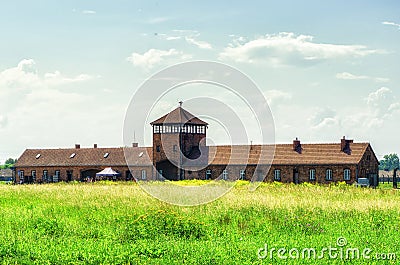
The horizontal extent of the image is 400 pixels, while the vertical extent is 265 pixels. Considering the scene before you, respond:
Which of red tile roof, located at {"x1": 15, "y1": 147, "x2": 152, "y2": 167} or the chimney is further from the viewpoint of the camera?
red tile roof, located at {"x1": 15, "y1": 147, "x2": 152, "y2": 167}

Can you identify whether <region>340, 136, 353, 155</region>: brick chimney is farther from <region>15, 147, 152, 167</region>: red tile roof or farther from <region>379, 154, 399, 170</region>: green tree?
<region>379, 154, 399, 170</region>: green tree

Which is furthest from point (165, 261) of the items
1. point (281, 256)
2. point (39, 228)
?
point (39, 228)

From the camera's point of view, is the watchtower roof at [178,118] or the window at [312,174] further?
the watchtower roof at [178,118]

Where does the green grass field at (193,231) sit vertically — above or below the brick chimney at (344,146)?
below

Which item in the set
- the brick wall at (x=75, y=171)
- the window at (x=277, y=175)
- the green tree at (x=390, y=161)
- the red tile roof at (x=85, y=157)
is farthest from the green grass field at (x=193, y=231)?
the green tree at (x=390, y=161)

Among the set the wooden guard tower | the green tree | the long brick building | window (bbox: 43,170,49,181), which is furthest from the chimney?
the green tree

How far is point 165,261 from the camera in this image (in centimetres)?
1373

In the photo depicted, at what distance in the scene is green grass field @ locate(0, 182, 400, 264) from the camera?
1406 cm

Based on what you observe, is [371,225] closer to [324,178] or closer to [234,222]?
[234,222]

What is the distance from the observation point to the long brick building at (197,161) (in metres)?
56.4

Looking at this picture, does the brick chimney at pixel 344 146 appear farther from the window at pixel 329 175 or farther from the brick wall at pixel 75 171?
the brick wall at pixel 75 171

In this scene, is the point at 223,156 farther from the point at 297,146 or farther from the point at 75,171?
the point at 75,171

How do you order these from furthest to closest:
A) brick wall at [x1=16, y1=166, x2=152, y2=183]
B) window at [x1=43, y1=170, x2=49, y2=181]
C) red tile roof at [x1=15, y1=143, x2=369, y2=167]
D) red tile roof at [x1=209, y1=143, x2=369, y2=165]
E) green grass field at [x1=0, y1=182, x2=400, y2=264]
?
window at [x1=43, y1=170, x2=49, y2=181], brick wall at [x1=16, y1=166, x2=152, y2=183], red tile roof at [x1=15, y1=143, x2=369, y2=167], red tile roof at [x1=209, y1=143, x2=369, y2=165], green grass field at [x1=0, y1=182, x2=400, y2=264]

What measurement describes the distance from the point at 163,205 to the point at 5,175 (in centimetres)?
8589
